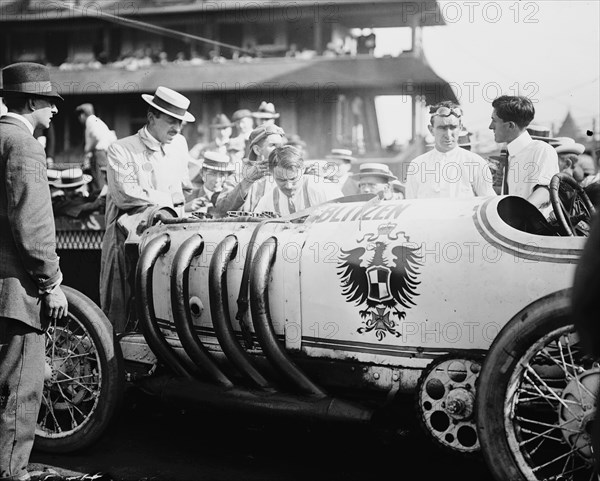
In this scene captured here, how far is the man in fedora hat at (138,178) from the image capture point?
6020 millimetres

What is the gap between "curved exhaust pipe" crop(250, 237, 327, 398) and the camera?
4.19 m

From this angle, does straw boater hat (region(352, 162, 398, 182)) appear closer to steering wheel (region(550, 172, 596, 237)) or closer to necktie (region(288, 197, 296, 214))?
necktie (region(288, 197, 296, 214))

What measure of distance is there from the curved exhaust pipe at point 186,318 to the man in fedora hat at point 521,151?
1.98 m

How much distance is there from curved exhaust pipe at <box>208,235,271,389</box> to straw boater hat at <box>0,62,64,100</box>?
4.02 ft

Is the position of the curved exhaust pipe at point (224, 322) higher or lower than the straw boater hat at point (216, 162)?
lower

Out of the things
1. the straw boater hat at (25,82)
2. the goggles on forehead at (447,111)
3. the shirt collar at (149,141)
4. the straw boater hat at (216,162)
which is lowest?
the straw boater hat at (216,162)

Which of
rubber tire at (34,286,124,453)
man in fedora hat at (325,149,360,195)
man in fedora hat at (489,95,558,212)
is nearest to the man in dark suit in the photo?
rubber tire at (34,286,124,453)

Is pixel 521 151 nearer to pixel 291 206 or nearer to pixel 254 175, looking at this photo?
pixel 291 206

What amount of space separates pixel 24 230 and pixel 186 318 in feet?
3.06

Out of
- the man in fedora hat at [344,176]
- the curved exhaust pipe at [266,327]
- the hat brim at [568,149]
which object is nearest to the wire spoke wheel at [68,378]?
the curved exhaust pipe at [266,327]

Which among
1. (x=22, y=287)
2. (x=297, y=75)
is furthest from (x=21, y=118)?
(x=297, y=75)

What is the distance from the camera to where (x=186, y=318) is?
4484 mm

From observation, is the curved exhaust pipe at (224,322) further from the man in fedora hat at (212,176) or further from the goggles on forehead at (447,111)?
the man in fedora hat at (212,176)

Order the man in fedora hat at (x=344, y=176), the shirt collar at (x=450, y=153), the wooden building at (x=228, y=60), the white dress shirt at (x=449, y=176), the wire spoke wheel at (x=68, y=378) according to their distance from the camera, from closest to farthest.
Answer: the wire spoke wheel at (x=68, y=378)
the white dress shirt at (x=449, y=176)
the shirt collar at (x=450, y=153)
the man in fedora hat at (x=344, y=176)
the wooden building at (x=228, y=60)
